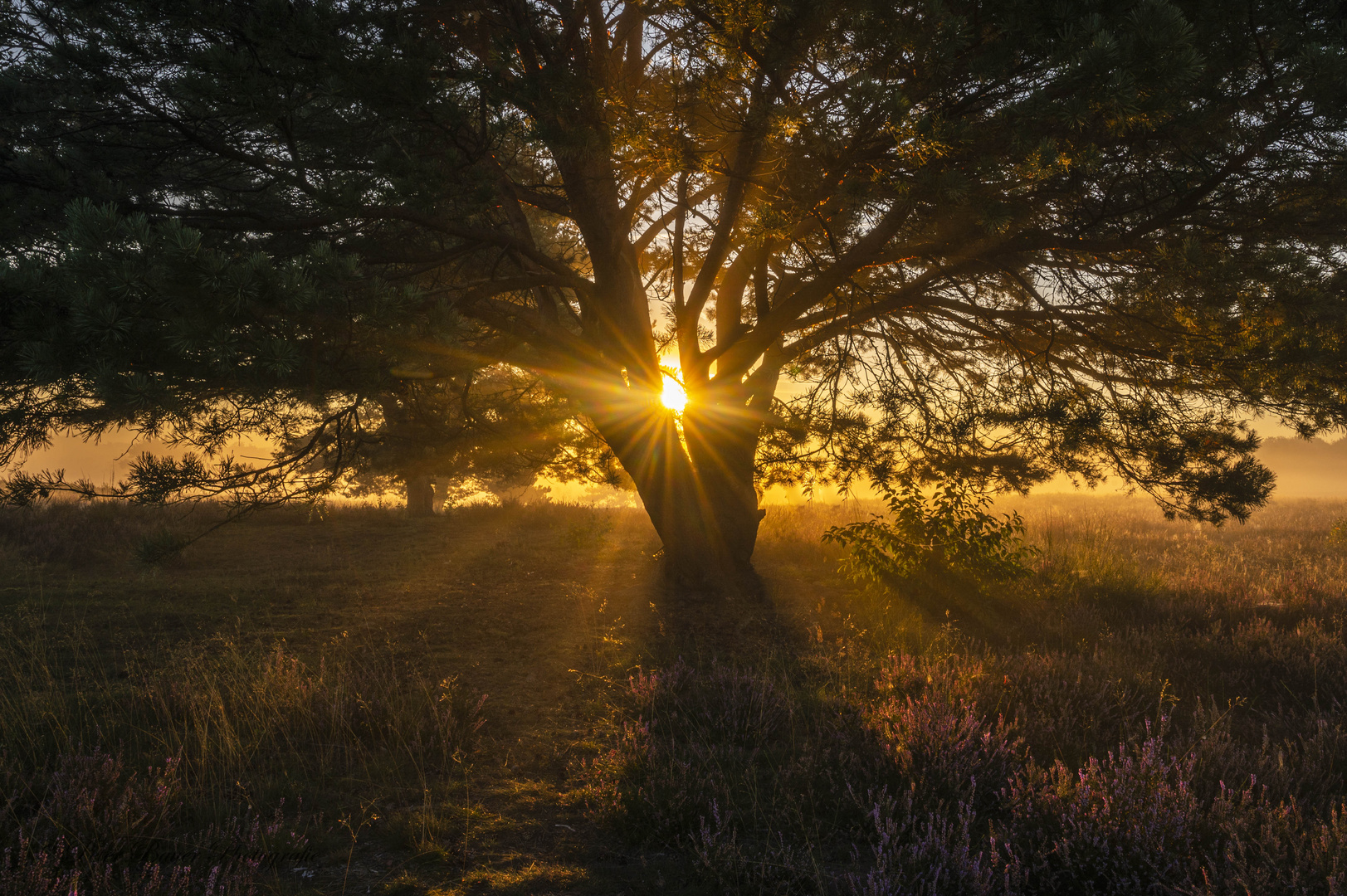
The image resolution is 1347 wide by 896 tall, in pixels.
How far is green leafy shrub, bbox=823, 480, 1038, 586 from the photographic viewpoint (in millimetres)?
7691

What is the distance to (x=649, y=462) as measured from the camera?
834 cm

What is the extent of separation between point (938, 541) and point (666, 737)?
15.7ft

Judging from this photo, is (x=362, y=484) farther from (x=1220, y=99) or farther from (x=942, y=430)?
(x=1220, y=99)


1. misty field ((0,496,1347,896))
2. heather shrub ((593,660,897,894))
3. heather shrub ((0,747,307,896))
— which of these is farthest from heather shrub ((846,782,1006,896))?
heather shrub ((0,747,307,896))

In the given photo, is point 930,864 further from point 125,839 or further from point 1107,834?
point 125,839

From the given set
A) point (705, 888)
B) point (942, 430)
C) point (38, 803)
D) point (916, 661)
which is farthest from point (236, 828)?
point (942, 430)

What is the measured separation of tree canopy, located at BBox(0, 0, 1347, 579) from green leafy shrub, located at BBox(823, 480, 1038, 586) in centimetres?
76

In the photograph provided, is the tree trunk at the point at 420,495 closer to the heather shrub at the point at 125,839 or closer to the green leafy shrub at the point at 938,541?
the green leafy shrub at the point at 938,541

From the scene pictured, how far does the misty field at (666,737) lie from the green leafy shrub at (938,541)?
1.30ft

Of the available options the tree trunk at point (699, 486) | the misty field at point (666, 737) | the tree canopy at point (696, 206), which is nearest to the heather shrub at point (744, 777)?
the misty field at point (666, 737)

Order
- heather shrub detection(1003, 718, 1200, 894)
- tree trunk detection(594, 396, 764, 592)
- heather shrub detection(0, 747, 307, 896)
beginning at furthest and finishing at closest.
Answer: tree trunk detection(594, 396, 764, 592) < heather shrub detection(1003, 718, 1200, 894) < heather shrub detection(0, 747, 307, 896)

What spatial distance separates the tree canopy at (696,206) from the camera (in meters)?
3.82

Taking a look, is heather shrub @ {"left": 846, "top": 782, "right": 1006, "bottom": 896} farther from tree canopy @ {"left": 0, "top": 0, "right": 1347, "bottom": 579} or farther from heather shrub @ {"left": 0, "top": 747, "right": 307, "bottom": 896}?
tree canopy @ {"left": 0, "top": 0, "right": 1347, "bottom": 579}

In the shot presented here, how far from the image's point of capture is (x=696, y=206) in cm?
836
